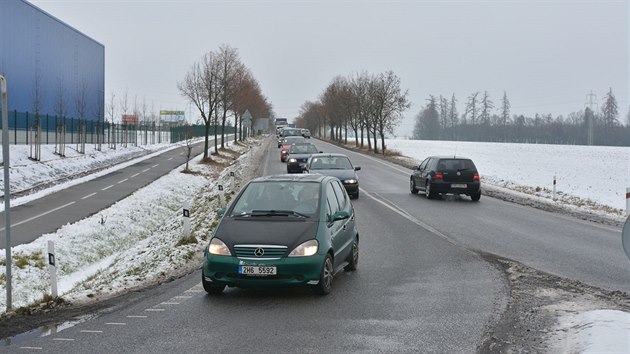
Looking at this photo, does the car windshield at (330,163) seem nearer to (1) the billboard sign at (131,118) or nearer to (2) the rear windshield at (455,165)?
(2) the rear windshield at (455,165)

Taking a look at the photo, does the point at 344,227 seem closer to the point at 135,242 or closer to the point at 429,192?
the point at 135,242

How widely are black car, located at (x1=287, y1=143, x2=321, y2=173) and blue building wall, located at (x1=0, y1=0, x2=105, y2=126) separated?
20.7m

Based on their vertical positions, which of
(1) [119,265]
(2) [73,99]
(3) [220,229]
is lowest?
(1) [119,265]

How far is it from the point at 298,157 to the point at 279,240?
2417cm

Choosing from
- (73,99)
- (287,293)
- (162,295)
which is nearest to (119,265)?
(162,295)

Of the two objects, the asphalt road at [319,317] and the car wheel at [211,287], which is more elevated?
the car wheel at [211,287]

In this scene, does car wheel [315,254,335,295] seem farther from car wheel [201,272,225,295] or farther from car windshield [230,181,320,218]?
car wheel [201,272,225,295]

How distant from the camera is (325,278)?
26.3 ft

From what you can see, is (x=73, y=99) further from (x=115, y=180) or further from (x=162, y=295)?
(x=162, y=295)

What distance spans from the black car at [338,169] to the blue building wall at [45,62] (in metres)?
28.0

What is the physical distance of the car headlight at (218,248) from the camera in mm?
7782

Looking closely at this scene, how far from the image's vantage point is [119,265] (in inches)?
555

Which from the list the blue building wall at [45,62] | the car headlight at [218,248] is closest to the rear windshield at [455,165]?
the car headlight at [218,248]

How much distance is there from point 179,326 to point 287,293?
77.1 inches
